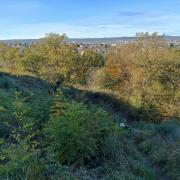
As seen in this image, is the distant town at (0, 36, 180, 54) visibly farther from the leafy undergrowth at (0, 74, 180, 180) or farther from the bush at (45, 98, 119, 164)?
the bush at (45, 98, 119, 164)

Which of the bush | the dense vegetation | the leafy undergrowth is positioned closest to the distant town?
the dense vegetation

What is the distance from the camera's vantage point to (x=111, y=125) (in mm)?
8953

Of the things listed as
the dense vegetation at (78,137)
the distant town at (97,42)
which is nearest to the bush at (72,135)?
the dense vegetation at (78,137)

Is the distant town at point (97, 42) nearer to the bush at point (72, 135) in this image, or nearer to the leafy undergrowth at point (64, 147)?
the leafy undergrowth at point (64, 147)

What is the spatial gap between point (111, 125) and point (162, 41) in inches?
1195

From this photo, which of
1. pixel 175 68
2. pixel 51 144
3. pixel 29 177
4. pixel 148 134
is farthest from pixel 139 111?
pixel 29 177

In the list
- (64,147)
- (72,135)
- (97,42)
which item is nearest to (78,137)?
(72,135)

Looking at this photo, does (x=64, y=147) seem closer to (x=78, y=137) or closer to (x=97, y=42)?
(x=78, y=137)

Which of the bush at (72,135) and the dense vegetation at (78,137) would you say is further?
the bush at (72,135)

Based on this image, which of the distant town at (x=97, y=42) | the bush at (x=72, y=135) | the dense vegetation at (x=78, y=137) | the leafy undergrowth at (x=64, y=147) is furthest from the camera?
the distant town at (x=97, y=42)

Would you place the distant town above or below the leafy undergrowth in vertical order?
below

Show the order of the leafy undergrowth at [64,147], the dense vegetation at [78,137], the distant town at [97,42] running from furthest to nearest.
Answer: the distant town at [97,42]
the dense vegetation at [78,137]
the leafy undergrowth at [64,147]

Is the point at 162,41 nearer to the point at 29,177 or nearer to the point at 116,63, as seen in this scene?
the point at 116,63

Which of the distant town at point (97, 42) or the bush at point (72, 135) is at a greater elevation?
the bush at point (72, 135)
